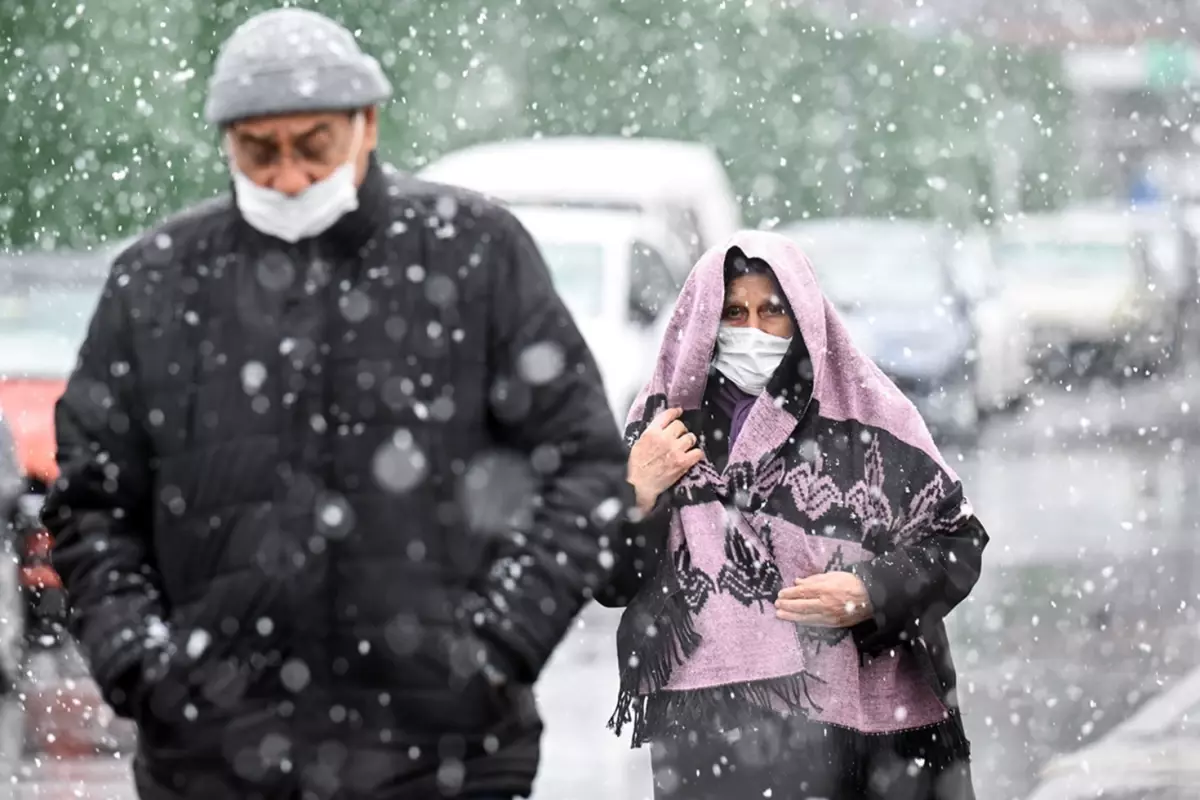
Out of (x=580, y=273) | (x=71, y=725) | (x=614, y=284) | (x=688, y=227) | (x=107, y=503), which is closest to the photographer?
(x=107, y=503)

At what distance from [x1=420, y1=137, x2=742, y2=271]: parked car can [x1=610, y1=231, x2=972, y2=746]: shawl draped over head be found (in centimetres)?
1209

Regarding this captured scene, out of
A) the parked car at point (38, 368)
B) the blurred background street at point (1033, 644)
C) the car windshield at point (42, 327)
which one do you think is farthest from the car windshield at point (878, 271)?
the car windshield at point (42, 327)

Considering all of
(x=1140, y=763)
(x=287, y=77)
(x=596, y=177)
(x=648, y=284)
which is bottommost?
(x=596, y=177)

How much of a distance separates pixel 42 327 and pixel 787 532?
27.4 feet

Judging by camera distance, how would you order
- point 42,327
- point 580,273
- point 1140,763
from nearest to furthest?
point 1140,763, point 42,327, point 580,273

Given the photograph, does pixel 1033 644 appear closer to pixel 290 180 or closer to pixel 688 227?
pixel 290 180

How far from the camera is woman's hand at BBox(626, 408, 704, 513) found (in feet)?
15.8

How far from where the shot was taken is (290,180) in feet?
11.6

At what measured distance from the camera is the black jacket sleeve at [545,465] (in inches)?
138

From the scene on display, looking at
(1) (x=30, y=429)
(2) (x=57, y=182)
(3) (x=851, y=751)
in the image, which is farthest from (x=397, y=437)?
(2) (x=57, y=182)

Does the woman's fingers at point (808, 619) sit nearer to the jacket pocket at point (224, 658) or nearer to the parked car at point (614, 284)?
the jacket pocket at point (224, 658)

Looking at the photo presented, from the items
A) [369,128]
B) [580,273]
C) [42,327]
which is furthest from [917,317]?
[369,128]

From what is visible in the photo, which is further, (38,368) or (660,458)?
(38,368)

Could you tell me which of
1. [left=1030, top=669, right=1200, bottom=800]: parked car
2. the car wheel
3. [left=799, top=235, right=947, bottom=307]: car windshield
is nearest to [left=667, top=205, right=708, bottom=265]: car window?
[left=799, top=235, right=947, bottom=307]: car windshield
